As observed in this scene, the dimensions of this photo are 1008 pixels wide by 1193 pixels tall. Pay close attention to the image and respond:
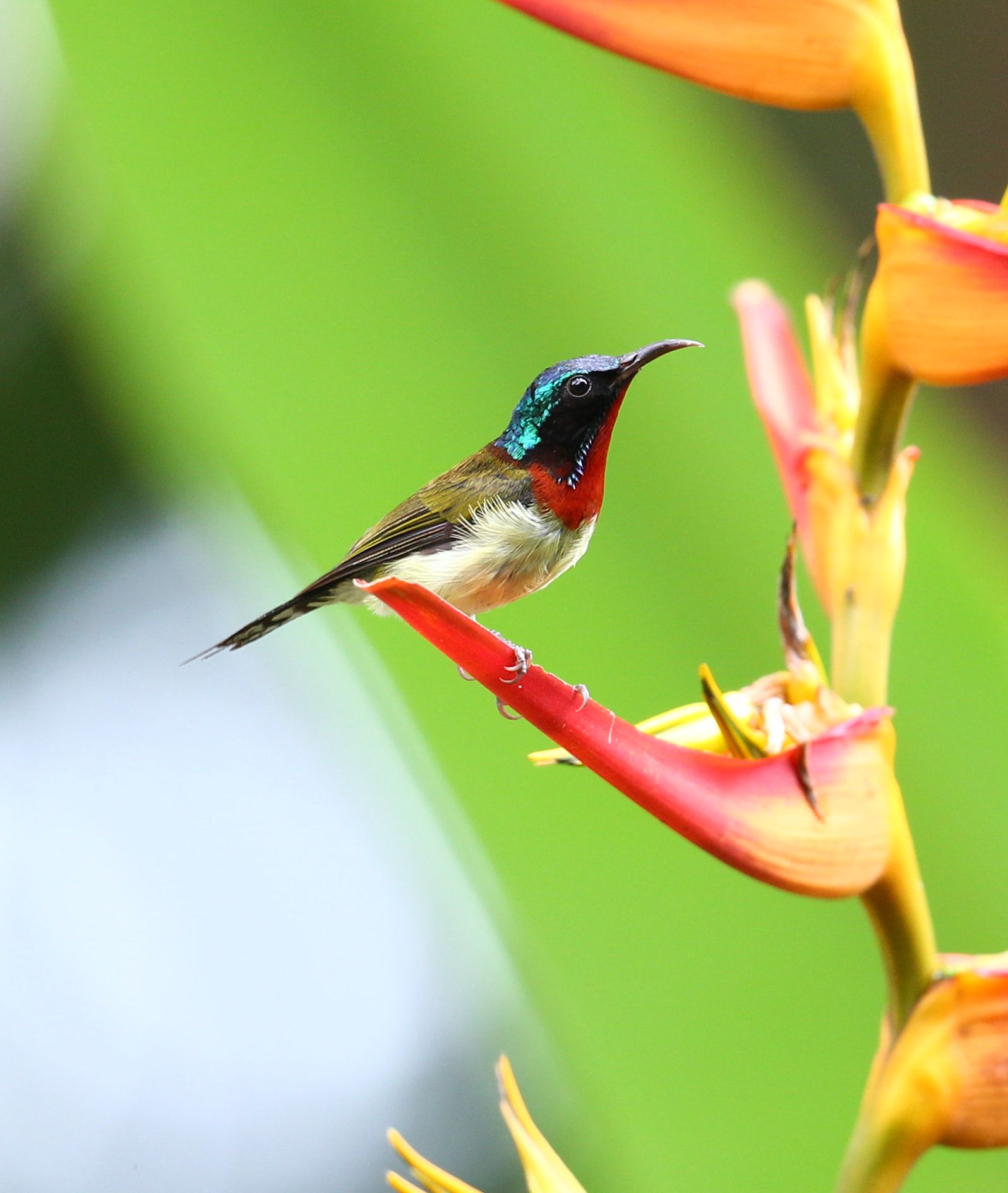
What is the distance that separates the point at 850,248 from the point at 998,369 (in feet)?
1.37

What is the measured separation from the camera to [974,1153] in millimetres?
571

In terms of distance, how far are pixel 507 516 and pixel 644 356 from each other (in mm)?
102

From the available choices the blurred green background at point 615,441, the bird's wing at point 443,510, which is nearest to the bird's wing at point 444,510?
the bird's wing at point 443,510

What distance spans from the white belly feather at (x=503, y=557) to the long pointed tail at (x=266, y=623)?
54 mm

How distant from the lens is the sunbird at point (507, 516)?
1.37 feet

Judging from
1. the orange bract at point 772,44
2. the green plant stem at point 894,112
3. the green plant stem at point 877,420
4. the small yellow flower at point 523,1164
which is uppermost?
the orange bract at point 772,44

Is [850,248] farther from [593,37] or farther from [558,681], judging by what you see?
[558,681]

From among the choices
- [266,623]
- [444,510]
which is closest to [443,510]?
[444,510]

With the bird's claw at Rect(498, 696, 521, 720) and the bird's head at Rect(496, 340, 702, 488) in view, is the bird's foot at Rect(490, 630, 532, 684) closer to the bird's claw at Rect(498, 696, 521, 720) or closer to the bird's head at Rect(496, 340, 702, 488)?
the bird's claw at Rect(498, 696, 521, 720)

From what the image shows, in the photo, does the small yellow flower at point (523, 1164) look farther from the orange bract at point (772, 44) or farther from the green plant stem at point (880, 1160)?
the orange bract at point (772, 44)

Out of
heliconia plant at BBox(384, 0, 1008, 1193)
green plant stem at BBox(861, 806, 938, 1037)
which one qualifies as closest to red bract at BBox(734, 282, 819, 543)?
heliconia plant at BBox(384, 0, 1008, 1193)

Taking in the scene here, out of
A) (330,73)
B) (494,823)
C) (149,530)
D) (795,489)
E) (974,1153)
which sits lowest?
(974,1153)

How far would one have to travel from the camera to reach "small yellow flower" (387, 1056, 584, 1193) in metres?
0.34

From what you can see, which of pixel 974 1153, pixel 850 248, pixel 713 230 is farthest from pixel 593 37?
pixel 974 1153
